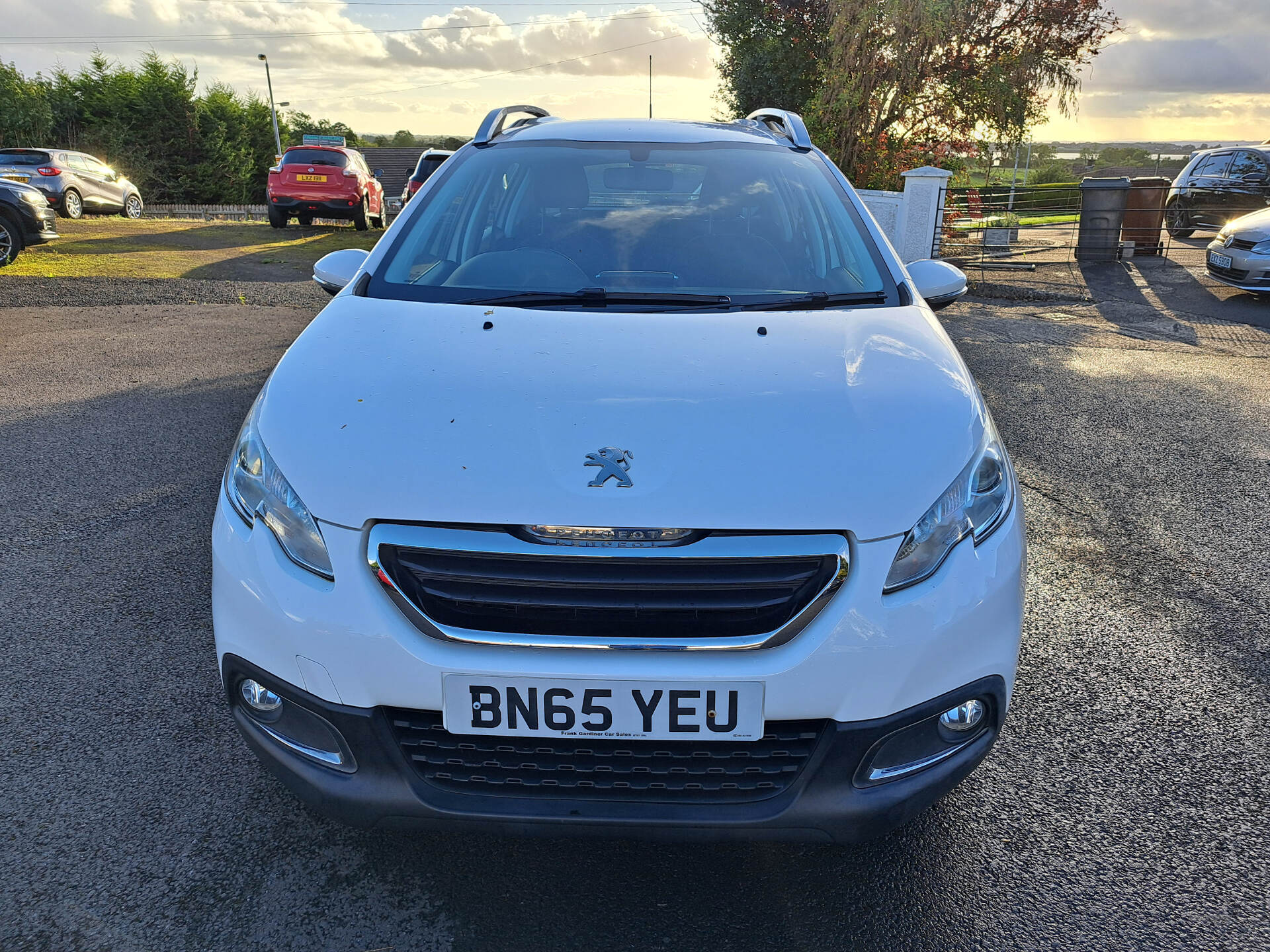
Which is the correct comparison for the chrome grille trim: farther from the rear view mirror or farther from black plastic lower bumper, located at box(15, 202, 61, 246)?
black plastic lower bumper, located at box(15, 202, 61, 246)

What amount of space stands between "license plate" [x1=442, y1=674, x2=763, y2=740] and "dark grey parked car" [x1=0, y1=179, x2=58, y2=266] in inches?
475

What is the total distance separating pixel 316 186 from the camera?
18.5 m

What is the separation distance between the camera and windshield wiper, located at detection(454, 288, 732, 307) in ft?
8.75

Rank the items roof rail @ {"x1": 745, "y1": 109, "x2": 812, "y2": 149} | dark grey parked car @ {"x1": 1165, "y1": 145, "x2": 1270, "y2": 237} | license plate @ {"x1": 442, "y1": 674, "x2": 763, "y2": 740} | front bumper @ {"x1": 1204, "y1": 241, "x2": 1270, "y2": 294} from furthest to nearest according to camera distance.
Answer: dark grey parked car @ {"x1": 1165, "y1": 145, "x2": 1270, "y2": 237} → front bumper @ {"x1": 1204, "y1": 241, "x2": 1270, "y2": 294} → roof rail @ {"x1": 745, "y1": 109, "x2": 812, "y2": 149} → license plate @ {"x1": 442, "y1": 674, "x2": 763, "y2": 740}

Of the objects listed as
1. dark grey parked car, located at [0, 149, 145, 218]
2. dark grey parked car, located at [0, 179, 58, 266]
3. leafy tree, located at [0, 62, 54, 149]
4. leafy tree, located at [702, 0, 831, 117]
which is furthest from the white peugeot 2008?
leafy tree, located at [0, 62, 54, 149]

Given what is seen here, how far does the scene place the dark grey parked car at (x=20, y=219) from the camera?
1108 cm

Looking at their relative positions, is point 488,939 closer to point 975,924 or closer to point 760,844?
point 760,844

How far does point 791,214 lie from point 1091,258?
520 inches


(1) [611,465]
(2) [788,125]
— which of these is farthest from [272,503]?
(2) [788,125]

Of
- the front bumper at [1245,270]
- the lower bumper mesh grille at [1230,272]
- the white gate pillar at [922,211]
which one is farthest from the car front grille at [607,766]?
the white gate pillar at [922,211]

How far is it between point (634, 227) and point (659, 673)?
176 cm

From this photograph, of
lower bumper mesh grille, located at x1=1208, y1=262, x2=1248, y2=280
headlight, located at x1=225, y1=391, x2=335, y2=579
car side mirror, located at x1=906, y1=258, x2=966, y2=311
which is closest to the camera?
headlight, located at x1=225, y1=391, x2=335, y2=579

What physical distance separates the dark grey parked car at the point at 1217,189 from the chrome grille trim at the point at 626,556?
651 inches

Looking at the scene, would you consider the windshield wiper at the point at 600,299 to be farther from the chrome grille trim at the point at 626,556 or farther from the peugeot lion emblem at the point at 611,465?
the chrome grille trim at the point at 626,556
